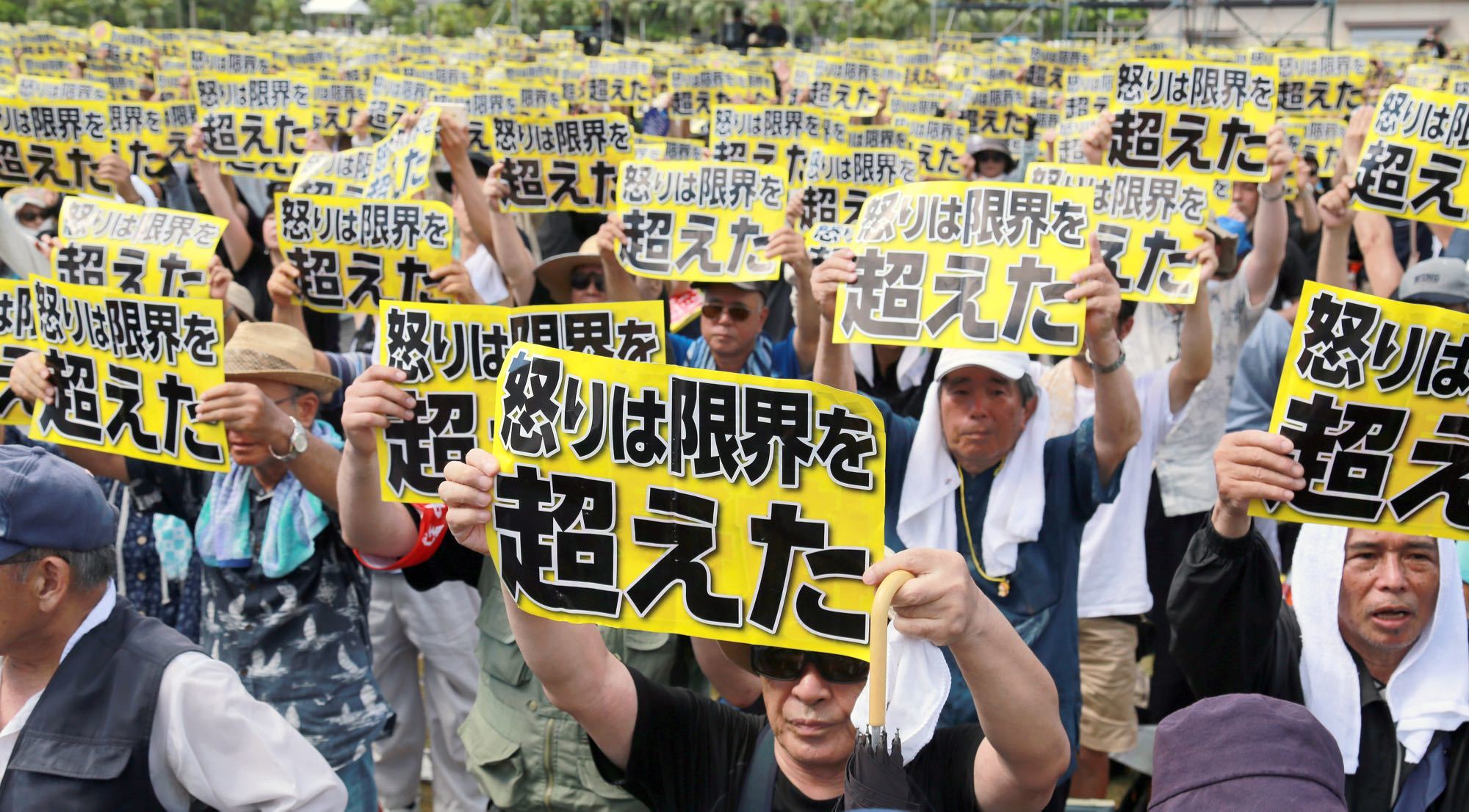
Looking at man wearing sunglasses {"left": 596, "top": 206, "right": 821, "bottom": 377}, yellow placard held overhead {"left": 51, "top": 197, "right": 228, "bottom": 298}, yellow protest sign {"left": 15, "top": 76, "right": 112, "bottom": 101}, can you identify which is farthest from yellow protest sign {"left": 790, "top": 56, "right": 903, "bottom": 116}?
yellow placard held overhead {"left": 51, "top": 197, "right": 228, "bottom": 298}

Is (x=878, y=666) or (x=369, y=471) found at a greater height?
(x=878, y=666)

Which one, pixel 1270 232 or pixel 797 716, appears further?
pixel 1270 232

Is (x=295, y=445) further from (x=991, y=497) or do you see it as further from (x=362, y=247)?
(x=991, y=497)

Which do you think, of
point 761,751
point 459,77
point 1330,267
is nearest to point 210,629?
point 761,751

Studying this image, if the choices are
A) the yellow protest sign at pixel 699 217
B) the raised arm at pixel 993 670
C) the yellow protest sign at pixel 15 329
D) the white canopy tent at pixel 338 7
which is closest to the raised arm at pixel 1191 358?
the yellow protest sign at pixel 699 217

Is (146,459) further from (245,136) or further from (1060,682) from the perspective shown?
(245,136)

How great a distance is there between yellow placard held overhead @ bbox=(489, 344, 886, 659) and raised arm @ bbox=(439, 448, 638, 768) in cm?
5

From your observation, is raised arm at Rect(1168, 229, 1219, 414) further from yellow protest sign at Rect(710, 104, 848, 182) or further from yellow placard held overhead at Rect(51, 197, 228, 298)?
yellow protest sign at Rect(710, 104, 848, 182)

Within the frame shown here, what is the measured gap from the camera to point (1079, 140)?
776 cm

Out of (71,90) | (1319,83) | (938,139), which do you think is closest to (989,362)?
(938,139)

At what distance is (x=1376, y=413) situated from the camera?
2.95 m

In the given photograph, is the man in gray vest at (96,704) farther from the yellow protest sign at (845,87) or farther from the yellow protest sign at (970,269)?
the yellow protest sign at (845,87)

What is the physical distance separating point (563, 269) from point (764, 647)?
3.31m

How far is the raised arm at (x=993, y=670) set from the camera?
6.85 feet
